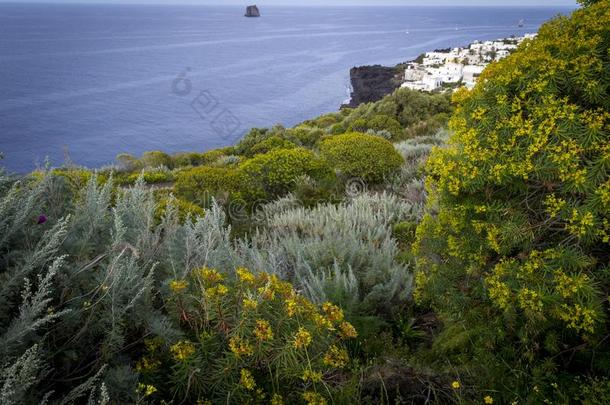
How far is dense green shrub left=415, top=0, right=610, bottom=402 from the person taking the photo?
2395mm

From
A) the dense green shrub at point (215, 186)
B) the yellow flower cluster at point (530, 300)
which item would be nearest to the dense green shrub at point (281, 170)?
the dense green shrub at point (215, 186)

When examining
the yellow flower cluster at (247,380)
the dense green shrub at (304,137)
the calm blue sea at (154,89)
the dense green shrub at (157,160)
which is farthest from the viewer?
the calm blue sea at (154,89)

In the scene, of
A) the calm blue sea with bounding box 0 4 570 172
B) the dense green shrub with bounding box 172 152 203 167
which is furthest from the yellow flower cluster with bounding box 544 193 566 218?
the dense green shrub with bounding box 172 152 203 167

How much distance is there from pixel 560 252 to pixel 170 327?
2154 mm

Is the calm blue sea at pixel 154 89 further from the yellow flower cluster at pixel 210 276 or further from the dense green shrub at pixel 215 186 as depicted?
the yellow flower cluster at pixel 210 276

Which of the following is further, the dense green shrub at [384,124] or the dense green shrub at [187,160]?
the dense green shrub at [187,160]

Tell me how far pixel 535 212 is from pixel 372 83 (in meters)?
52.8

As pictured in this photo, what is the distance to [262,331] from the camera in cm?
228

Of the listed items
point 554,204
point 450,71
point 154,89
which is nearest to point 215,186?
point 554,204

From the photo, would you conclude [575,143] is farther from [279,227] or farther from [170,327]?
[279,227]

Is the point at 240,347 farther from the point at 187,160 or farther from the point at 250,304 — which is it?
the point at 187,160

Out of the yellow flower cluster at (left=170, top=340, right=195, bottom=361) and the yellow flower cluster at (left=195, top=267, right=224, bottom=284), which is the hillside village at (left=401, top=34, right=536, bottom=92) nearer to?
the yellow flower cluster at (left=195, top=267, right=224, bottom=284)

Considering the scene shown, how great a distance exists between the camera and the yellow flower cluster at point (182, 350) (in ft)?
7.35

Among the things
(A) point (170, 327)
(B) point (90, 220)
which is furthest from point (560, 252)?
(B) point (90, 220)
